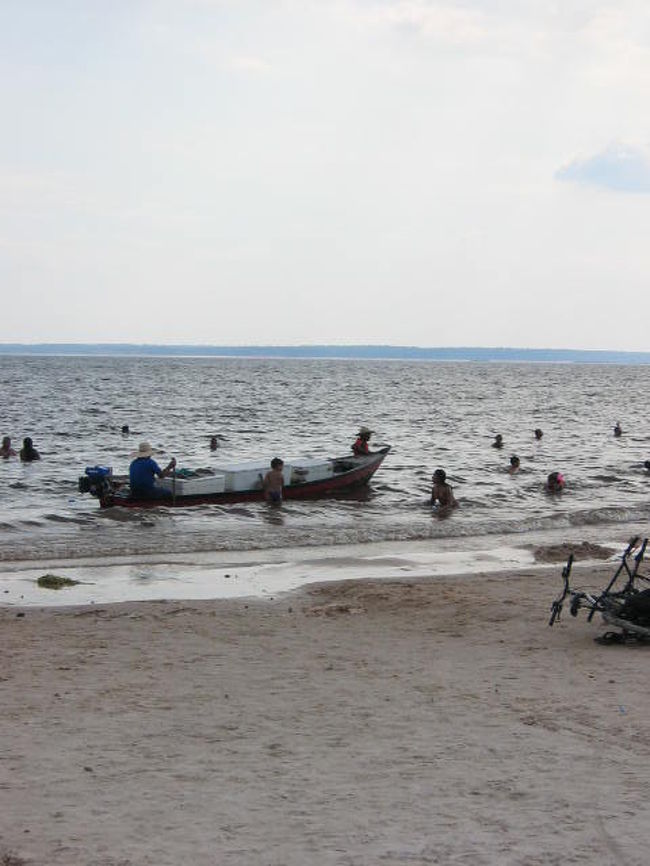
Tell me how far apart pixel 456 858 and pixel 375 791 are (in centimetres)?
99

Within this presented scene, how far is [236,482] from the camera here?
75.4ft

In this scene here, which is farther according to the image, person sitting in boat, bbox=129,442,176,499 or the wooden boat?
the wooden boat

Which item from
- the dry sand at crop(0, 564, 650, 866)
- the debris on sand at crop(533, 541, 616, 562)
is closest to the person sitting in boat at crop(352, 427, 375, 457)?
the debris on sand at crop(533, 541, 616, 562)

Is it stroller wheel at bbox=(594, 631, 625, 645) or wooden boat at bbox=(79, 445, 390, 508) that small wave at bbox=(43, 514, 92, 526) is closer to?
wooden boat at bbox=(79, 445, 390, 508)

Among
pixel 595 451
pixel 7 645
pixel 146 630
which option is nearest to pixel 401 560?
pixel 146 630

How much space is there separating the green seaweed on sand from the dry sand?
2.37 metres

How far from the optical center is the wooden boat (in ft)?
71.0

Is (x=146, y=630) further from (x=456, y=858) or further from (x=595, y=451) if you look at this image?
(x=595, y=451)

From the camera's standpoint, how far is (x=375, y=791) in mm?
6133

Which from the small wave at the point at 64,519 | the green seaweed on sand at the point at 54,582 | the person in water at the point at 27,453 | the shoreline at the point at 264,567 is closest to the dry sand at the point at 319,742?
the shoreline at the point at 264,567

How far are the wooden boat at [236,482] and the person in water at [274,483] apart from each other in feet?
1.02

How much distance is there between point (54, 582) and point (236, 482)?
9.23 m

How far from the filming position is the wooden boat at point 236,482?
71.0 feet

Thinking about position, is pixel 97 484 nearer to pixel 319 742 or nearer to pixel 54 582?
pixel 54 582
